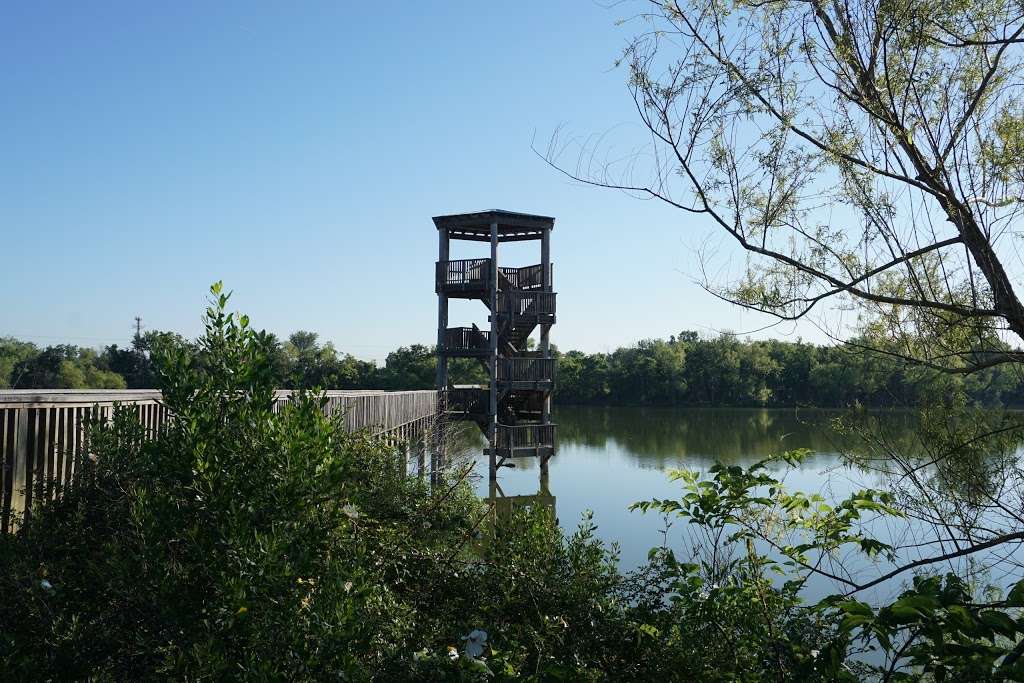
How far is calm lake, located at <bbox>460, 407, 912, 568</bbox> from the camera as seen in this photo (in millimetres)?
5391

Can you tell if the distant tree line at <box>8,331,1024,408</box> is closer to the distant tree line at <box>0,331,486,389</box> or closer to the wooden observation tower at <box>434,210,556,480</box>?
the distant tree line at <box>0,331,486,389</box>

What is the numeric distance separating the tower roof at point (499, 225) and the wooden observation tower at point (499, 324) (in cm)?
2

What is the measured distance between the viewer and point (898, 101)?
13.5ft

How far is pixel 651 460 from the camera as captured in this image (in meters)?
27.3

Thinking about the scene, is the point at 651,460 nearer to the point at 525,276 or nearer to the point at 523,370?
the point at 523,370

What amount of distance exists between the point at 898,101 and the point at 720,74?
3.00ft

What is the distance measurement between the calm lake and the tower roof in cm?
558

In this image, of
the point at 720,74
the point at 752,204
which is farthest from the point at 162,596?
the point at 720,74

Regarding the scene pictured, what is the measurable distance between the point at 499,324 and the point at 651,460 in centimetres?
1097

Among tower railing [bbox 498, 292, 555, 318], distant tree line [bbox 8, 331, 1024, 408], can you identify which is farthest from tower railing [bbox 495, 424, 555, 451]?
distant tree line [bbox 8, 331, 1024, 408]

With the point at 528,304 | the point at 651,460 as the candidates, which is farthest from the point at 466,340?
the point at 651,460

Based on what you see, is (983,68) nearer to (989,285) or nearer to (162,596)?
(989,285)

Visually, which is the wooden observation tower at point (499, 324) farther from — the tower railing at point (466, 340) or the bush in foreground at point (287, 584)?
the bush in foreground at point (287, 584)

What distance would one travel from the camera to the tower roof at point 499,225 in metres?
18.5
